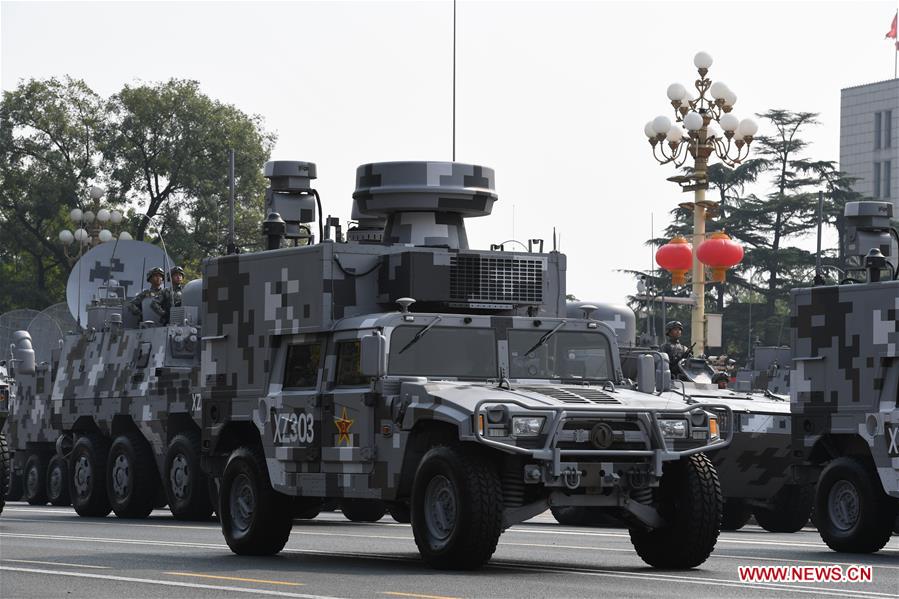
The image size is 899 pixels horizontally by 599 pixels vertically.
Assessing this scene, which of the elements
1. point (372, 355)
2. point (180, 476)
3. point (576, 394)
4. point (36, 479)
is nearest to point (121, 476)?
point (180, 476)

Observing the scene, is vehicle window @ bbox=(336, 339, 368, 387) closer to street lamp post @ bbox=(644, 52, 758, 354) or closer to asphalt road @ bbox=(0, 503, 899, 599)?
asphalt road @ bbox=(0, 503, 899, 599)

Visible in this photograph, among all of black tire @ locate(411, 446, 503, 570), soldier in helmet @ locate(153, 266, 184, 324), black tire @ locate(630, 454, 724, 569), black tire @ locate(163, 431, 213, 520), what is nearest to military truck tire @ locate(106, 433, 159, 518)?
black tire @ locate(163, 431, 213, 520)

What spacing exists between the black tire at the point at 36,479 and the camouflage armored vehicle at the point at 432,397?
14340 mm

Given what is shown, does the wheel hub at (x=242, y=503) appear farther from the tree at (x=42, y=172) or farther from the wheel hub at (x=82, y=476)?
the tree at (x=42, y=172)

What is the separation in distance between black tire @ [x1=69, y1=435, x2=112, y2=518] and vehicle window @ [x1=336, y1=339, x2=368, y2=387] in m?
11.3

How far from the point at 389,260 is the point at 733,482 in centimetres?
760

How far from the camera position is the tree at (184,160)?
69062mm

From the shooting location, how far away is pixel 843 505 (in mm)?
18719

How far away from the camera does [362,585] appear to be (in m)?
13.5

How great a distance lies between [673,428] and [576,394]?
0.77m

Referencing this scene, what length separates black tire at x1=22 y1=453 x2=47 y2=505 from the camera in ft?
105

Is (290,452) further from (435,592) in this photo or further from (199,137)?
(199,137)

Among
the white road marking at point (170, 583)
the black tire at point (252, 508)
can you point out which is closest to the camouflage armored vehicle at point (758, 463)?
the black tire at point (252, 508)

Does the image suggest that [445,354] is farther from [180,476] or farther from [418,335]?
[180,476]
